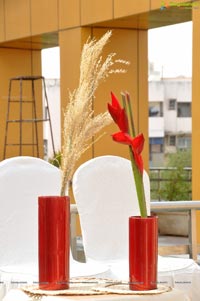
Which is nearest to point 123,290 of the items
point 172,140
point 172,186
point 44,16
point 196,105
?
point 196,105

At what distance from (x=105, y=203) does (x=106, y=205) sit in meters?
→ 0.01

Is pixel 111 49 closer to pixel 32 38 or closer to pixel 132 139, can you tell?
pixel 32 38

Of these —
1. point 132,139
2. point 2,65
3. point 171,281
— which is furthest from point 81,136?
point 2,65

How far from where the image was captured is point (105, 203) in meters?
4.54

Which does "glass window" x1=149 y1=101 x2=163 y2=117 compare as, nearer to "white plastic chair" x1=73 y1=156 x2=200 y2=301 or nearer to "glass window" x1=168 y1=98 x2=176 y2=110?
"glass window" x1=168 y1=98 x2=176 y2=110

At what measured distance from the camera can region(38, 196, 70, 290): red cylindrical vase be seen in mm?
3012

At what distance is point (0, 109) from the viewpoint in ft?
48.0

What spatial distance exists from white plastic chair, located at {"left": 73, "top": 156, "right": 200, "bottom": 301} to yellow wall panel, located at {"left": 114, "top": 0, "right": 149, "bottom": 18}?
5314mm

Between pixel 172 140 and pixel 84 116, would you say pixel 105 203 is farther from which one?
pixel 172 140

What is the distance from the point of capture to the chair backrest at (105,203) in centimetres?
445

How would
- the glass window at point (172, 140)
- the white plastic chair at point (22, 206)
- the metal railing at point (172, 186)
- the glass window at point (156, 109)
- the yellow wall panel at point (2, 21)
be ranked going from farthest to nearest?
the glass window at point (172, 140) → the glass window at point (156, 109) → the metal railing at point (172, 186) → the yellow wall panel at point (2, 21) → the white plastic chair at point (22, 206)

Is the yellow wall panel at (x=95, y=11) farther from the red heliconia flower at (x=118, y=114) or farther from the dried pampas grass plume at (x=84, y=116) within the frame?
the red heliconia flower at (x=118, y=114)

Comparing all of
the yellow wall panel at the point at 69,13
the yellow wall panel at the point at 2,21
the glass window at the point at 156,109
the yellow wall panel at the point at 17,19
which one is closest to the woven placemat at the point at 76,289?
the yellow wall panel at the point at 69,13

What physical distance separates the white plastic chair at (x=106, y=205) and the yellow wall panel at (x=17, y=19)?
8.20 metres
